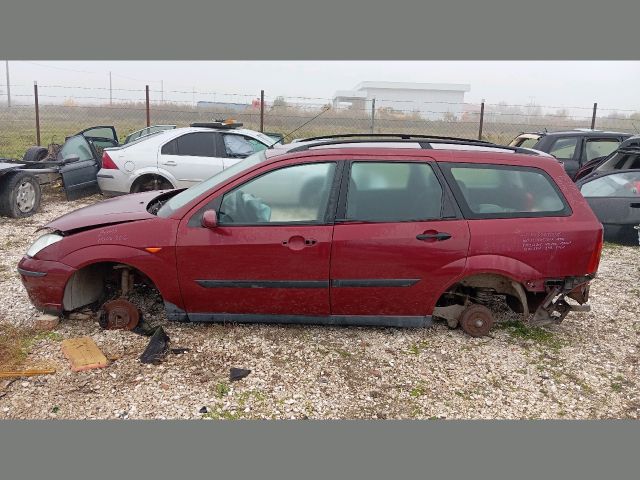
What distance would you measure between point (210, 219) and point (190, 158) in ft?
16.3

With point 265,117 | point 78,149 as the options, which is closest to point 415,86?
point 265,117

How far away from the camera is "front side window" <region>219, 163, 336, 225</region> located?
396cm

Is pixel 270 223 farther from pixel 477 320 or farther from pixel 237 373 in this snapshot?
pixel 477 320

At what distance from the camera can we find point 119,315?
421cm

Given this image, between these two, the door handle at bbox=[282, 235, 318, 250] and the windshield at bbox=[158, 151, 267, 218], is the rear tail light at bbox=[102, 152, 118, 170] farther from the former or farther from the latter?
the door handle at bbox=[282, 235, 318, 250]

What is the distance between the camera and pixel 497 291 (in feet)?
13.9

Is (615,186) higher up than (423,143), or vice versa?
(423,143)

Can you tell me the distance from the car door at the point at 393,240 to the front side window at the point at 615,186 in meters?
4.18

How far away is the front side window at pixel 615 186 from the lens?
689 cm

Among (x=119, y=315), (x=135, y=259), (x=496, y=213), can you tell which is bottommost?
(x=119, y=315)

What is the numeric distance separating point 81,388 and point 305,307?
1639 mm

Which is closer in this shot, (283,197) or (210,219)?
(210,219)

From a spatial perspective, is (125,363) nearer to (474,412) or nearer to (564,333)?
(474,412)

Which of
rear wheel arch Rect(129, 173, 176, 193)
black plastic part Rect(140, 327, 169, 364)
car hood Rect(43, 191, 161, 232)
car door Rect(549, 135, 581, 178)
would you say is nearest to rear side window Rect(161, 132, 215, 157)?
rear wheel arch Rect(129, 173, 176, 193)
